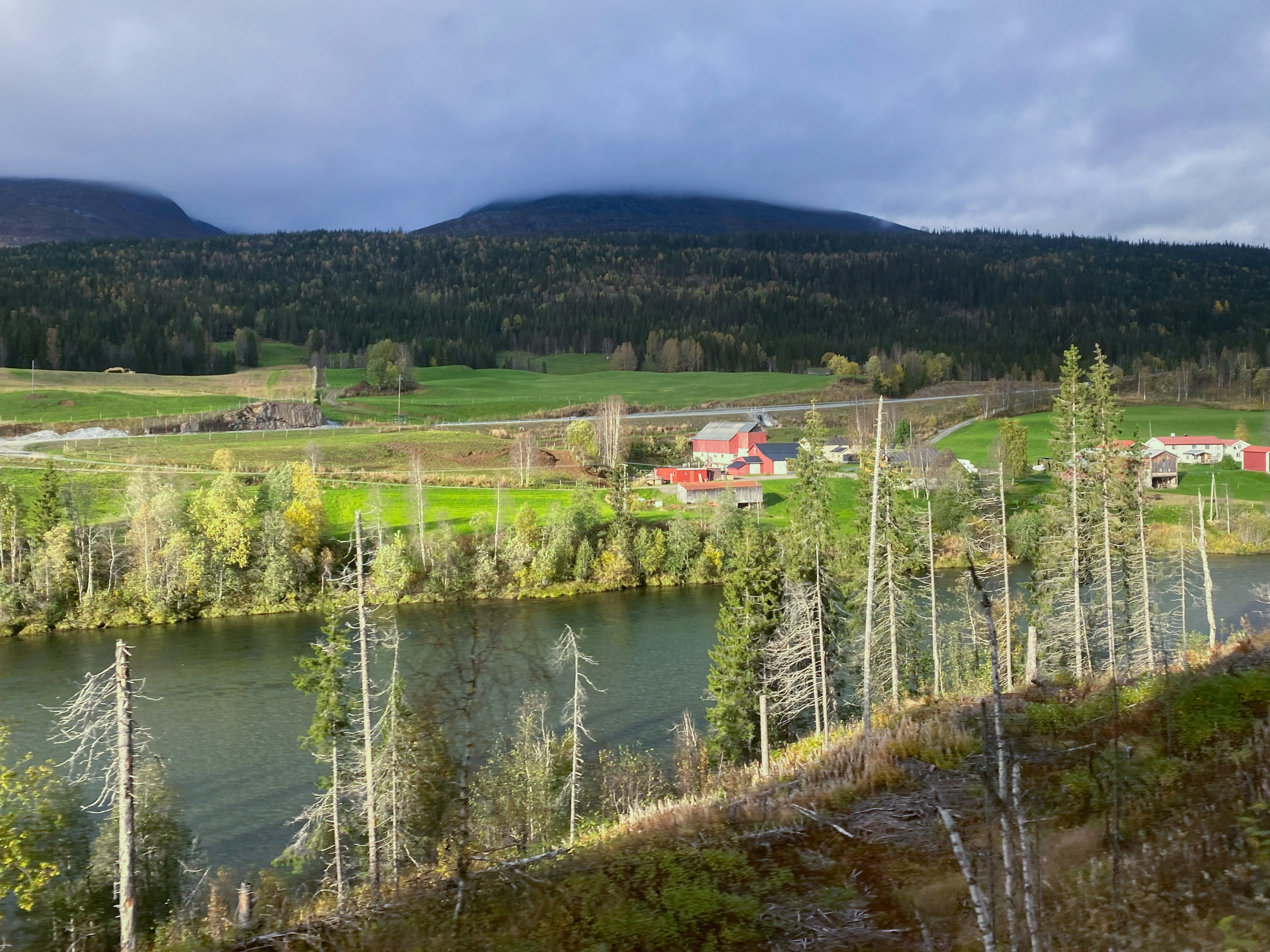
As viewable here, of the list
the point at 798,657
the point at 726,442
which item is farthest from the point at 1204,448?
the point at 798,657

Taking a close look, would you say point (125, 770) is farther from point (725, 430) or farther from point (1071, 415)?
point (725, 430)

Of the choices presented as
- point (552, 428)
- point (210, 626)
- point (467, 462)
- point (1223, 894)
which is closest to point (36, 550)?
point (210, 626)

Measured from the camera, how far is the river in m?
23.3

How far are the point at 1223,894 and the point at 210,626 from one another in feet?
149

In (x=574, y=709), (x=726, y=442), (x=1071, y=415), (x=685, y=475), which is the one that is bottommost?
(x=574, y=709)

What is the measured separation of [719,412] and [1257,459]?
1854 inches

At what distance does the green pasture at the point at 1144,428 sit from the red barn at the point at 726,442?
1573cm

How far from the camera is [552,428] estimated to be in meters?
81.1

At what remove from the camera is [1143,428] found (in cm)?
8100

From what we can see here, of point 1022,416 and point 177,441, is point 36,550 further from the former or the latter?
point 1022,416

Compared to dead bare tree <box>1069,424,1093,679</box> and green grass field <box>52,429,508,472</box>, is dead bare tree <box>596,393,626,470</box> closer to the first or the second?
green grass field <box>52,429,508,472</box>

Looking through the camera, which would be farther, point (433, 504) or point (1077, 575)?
point (433, 504)

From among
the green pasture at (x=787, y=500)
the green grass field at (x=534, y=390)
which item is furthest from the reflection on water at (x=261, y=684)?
the green grass field at (x=534, y=390)

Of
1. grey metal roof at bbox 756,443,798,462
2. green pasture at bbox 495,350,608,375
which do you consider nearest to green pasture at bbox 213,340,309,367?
green pasture at bbox 495,350,608,375
